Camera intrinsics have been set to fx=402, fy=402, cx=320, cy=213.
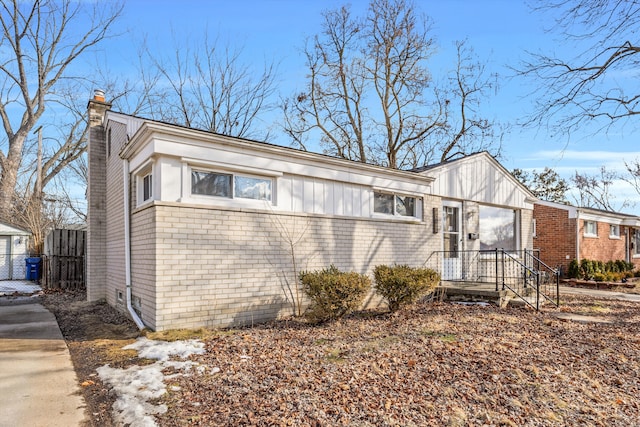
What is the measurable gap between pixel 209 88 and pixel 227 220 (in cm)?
1690

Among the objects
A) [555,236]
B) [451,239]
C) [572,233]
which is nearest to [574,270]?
A: [572,233]

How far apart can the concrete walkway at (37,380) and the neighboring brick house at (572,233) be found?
18435 mm

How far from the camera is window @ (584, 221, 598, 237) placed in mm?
18422

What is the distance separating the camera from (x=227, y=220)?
679cm

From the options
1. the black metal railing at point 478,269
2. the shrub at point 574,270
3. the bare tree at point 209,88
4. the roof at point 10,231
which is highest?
the bare tree at point 209,88

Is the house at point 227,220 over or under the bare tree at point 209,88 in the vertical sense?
under

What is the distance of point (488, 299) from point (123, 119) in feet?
29.4

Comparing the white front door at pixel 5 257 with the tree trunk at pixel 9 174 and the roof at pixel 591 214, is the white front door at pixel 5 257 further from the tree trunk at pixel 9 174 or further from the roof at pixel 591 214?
the roof at pixel 591 214

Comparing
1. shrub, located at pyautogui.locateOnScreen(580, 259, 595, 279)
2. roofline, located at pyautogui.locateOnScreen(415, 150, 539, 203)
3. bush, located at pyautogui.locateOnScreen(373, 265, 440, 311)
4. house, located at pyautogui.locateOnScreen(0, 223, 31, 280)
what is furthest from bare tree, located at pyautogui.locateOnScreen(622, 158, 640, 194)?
house, located at pyautogui.locateOnScreen(0, 223, 31, 280)

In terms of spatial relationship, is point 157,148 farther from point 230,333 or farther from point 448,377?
point 448,377

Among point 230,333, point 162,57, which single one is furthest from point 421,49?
point 230,333

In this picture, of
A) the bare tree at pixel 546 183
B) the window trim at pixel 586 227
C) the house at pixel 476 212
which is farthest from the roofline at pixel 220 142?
the bare tree at pixel 546 183

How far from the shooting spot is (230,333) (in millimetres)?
6168

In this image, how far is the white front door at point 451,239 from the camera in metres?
11.0
